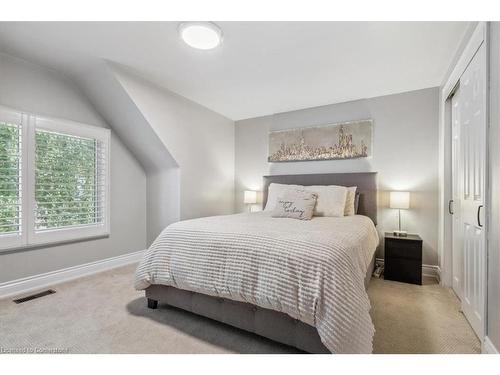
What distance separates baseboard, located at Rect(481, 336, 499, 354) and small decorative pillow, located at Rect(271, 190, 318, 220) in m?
1.56

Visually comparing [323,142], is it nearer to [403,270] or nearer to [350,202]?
[350,202]

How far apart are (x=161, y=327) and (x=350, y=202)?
2.52 m

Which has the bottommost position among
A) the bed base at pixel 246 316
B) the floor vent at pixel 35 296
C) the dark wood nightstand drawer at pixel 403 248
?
the floor vent at pixel 35 296

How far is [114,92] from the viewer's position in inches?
109

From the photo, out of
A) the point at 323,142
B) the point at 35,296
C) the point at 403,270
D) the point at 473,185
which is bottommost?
the point at 35,296

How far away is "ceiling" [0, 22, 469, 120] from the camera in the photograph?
1.98 m

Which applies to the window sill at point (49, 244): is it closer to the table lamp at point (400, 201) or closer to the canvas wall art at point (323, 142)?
the canvas wall art at point (323, 142)

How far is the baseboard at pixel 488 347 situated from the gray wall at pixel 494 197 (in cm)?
2

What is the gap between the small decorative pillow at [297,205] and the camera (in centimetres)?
271

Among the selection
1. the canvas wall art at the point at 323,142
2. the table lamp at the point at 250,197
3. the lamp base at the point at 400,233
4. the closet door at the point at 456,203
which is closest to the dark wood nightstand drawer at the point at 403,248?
the lamp base at the point at 400,233

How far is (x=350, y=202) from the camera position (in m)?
3.15

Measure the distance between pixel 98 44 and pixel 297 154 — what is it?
2844 millimetres

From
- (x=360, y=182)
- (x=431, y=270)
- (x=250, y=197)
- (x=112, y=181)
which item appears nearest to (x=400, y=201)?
(x=360, y=182)
